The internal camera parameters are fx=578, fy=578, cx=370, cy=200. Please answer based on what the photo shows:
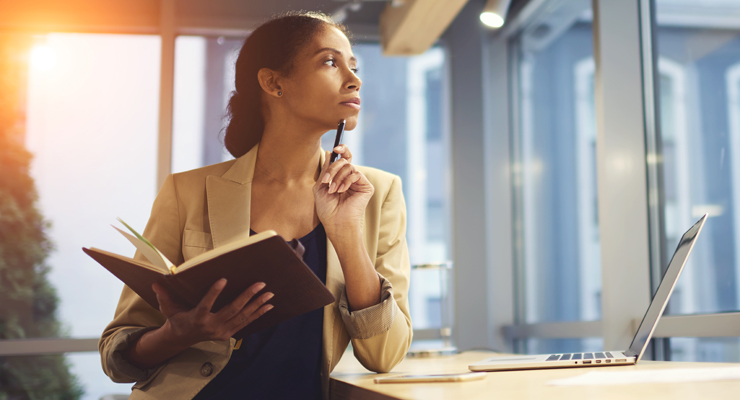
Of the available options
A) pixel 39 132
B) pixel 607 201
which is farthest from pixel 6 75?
pixel 607 201

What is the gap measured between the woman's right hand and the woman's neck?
54 centimetres

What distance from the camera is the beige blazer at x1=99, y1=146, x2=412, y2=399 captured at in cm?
126

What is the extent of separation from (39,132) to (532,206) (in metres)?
2.81

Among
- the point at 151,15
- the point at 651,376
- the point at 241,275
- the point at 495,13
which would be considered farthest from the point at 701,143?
the point at 151,15

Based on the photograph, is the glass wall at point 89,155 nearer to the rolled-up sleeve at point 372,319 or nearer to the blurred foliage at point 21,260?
the blurred foliage at point 21,260

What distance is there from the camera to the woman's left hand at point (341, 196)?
1.36 m

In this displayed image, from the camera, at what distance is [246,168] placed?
1.53 meters

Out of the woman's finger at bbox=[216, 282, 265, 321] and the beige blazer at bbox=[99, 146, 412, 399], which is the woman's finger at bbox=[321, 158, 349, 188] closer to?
the beige blazer at bbox=[99, 146, 412, 399]

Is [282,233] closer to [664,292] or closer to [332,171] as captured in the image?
[332,171]

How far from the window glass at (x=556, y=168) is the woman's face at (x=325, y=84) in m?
1.68

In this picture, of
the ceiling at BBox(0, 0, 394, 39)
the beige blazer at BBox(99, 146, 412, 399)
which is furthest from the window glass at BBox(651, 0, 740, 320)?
the ceiling at BBox(0, 0, 394, 39)

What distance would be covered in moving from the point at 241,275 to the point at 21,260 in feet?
8.77

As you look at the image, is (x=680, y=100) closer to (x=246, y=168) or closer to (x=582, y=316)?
(x=582, y=316)

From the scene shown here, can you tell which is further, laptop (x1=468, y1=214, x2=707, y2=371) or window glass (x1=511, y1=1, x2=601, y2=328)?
window glass (x1=511, y1=1, x2=601, y2=328)
